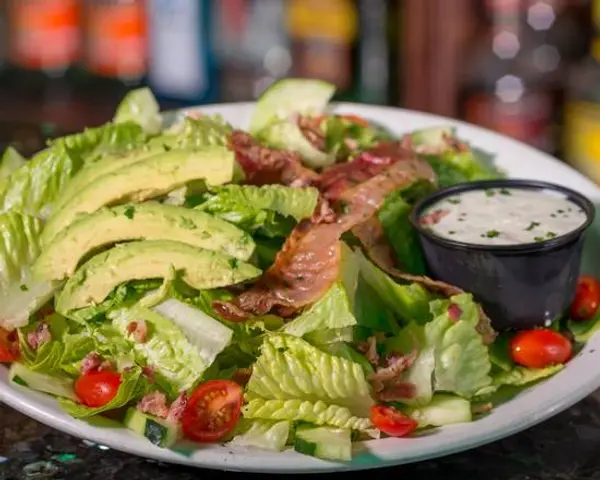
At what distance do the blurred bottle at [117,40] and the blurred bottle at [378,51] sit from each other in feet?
2.51

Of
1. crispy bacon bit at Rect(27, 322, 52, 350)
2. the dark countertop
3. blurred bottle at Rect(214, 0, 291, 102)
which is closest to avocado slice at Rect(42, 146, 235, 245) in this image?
crispy bacon bit at Rect(27, 322, 52, 350)

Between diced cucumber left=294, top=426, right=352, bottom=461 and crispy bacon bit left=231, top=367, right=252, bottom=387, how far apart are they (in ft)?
0.49

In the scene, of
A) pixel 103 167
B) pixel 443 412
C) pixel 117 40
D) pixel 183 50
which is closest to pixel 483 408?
pixel 443 412

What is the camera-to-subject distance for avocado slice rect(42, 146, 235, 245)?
170 cm

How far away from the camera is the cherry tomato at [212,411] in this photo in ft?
4.41

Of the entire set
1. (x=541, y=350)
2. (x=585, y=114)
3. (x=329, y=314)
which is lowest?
(x=585, y=114)

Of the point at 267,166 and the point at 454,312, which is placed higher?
the point at 267,166

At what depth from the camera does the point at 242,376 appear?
4.87ft

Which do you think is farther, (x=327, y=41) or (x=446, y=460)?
(x=327, y=41)

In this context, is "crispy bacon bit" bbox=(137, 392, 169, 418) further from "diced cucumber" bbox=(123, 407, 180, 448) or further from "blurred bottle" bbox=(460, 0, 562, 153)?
"blurred bottle" bbox=(460, 0, 562, 153)

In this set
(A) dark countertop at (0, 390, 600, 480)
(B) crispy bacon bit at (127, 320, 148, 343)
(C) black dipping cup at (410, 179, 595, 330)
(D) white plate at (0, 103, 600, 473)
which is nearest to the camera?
(D) white plate at (0, 103, 600, 473)

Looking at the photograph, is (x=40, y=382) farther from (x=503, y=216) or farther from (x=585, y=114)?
(x=585, y=114)

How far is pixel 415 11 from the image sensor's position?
322 cm

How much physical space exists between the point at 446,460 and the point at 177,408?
0.37m
